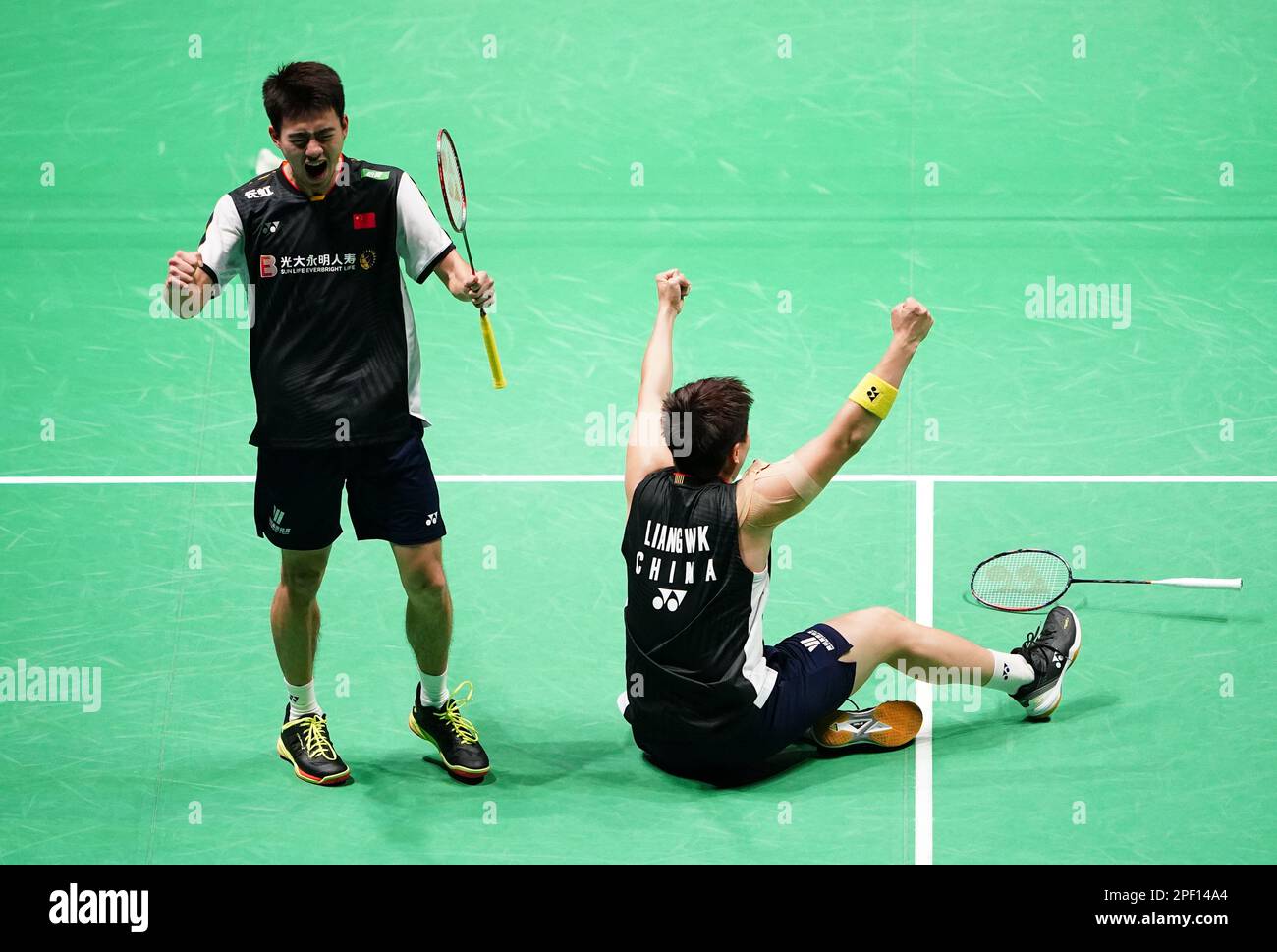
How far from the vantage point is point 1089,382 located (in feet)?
28.6

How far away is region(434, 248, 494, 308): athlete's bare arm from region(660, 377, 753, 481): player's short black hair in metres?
0.76

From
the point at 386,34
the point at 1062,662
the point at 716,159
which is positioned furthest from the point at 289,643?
the point at 386,34

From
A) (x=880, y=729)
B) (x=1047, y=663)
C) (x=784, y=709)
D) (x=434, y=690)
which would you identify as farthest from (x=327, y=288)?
(x=1047, y=663)

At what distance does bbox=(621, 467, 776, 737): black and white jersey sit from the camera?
581cm

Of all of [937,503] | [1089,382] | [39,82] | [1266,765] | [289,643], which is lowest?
[1266,765]

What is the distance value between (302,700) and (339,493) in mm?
857

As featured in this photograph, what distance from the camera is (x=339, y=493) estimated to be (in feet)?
19.9

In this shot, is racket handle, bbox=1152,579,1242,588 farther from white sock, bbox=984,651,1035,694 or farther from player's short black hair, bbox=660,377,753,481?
player's short black hair, bbox=660,377,753,481

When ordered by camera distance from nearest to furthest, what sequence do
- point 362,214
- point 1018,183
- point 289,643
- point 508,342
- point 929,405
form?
point 362,214
point 289,643
point 929,405
point 508,342
point 1018,183

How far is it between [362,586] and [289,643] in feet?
4.03

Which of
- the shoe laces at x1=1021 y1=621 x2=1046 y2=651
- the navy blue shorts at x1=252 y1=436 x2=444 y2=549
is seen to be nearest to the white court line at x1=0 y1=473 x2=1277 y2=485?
the shoe laces at x1=1021 y1=621 x2=1046 y2=651

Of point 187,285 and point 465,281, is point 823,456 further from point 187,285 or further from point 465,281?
point 187,285

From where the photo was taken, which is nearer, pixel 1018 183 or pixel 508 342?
pixel 508 342

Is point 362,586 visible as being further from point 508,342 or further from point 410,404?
point 508,342
